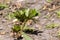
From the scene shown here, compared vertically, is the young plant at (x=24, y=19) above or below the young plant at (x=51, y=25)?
above

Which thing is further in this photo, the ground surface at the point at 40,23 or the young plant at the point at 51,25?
the young plant at the point at 51,25

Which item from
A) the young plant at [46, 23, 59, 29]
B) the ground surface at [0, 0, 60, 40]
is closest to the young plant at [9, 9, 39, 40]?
the ground surface at [0, 0, 60, 40]

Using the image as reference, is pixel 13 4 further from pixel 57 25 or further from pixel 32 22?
pixel 57 25

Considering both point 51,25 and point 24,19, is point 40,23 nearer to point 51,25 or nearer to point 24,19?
point 51,25

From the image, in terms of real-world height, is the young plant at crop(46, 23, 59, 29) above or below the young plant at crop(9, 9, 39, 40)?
below

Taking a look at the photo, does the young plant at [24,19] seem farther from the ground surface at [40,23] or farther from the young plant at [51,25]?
the young plant at [51,25]

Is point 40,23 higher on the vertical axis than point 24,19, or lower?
lower

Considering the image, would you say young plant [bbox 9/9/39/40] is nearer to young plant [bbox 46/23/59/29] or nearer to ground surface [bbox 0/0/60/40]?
ground surface [bbox 0/0/60/40]

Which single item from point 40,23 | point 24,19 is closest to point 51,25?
point 40,23

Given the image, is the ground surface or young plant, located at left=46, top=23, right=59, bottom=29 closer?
the ground surface

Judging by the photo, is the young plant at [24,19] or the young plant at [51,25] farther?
the young plant at [51,25]

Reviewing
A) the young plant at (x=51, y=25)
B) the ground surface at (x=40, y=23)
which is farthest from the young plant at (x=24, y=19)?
the young plant at (x=51, y=25)
